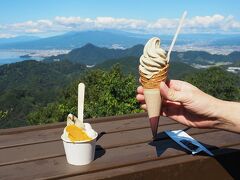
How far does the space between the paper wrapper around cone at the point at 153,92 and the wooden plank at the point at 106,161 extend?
268 millimetres

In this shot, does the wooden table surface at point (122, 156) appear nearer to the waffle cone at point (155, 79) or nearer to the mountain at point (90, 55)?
the waffle cone at point (155, 79)

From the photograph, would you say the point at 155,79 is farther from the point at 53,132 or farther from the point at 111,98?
the point at 111,98

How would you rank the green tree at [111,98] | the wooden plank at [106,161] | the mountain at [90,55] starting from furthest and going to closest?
1. the mountain at [90,55]
2. the green tree at [111,98]
3. the wooden plank at [106,161]

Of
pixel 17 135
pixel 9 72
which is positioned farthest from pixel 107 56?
pixel 17 135

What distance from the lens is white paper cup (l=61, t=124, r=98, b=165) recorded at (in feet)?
5.72

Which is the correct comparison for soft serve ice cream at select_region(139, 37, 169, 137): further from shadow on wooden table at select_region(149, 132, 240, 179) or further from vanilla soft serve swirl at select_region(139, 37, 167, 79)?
shadow on wooden table at select_region(149, 132, 240, 179)

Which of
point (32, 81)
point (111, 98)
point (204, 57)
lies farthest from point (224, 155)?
point (204, 57)

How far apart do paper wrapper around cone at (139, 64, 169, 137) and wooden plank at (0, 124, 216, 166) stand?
17.8 inches

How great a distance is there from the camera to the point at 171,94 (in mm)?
1594

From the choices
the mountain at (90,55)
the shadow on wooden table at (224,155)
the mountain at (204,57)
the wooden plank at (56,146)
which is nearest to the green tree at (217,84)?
the wooden plank at (56,146)

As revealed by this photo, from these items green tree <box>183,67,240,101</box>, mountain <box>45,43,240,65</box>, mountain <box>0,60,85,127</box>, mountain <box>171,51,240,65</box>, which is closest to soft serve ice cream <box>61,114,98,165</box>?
green tree <box>183,67,240,101</box>

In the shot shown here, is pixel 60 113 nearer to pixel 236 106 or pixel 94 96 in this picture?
pixel 94 96

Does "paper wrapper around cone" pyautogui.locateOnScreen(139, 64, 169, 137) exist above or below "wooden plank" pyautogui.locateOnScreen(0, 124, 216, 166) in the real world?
above

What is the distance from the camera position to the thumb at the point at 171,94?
1.58m
